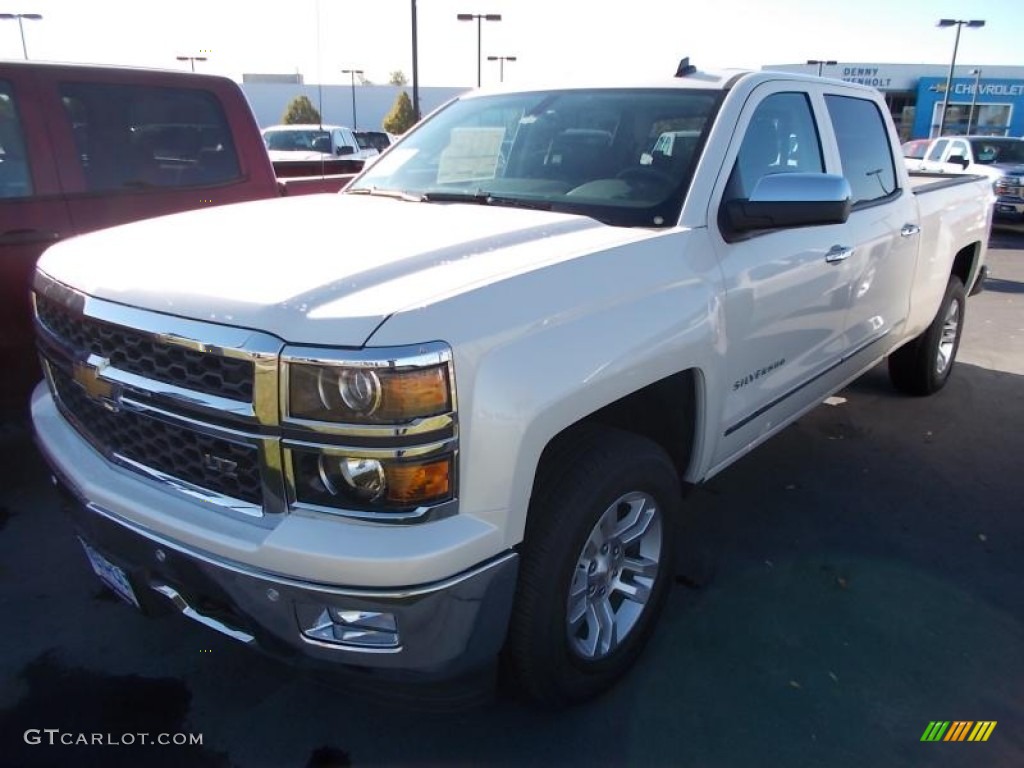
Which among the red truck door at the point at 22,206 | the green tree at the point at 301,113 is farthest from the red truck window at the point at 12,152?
the green tree at the point at 301,113

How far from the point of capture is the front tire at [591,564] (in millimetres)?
2229

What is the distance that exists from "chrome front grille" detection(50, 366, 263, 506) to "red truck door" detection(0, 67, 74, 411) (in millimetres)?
1750

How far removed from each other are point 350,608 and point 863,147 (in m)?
3.65

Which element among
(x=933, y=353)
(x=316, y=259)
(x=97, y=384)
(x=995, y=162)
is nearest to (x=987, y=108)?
(x=995, y=162)

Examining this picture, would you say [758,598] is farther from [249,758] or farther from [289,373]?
[289,373]

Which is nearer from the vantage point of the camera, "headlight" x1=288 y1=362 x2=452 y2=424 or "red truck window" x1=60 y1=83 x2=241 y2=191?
"headlight" x1=288 y1=362 x2=452 y2=424

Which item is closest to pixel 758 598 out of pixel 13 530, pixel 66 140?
pixel 13 530

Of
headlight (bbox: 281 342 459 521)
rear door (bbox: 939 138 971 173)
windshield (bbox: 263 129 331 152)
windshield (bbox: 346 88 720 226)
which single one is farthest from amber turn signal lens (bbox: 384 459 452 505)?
rear door (bbox: 939 138 971 173)

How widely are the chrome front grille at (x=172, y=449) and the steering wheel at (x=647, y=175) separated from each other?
5.80 feet

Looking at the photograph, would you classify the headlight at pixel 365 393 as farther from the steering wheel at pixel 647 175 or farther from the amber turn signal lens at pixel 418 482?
the steering wheel at pixel 647 175

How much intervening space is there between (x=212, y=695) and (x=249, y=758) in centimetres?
34

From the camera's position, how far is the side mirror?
2789 mm

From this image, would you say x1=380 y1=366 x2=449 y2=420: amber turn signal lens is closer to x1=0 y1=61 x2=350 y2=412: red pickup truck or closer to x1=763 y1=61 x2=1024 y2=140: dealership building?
x1=0 y1=61 x2=350 y2=412: red pickup truck

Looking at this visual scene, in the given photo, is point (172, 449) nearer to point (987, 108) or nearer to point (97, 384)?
point (97, 384)
